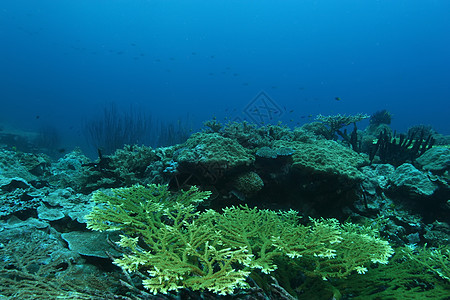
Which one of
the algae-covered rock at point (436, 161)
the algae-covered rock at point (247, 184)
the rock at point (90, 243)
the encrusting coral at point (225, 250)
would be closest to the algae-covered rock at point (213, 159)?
the algae-covered rock at point (247, 184)

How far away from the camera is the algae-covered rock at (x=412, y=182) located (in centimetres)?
518

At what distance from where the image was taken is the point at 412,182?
536 cm

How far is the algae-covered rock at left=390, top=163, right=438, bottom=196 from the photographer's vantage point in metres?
5.18

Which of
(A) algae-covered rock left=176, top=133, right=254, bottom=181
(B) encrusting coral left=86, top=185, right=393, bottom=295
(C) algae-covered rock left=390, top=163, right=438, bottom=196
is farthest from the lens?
(C) algae-covered rock left=390, top=163, right=438, bottom=196

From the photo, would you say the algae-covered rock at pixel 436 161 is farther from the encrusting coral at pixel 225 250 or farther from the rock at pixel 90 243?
the rock at pixel 90 243

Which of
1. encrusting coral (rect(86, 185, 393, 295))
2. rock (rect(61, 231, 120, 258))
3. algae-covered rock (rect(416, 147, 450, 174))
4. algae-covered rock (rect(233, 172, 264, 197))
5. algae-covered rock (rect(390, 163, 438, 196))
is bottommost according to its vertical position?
rock (rect(61, 231, 120, 258))

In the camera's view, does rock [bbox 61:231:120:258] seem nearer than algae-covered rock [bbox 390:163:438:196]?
Yes

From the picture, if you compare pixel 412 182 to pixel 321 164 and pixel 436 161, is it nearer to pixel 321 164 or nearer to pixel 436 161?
pixel 436 161

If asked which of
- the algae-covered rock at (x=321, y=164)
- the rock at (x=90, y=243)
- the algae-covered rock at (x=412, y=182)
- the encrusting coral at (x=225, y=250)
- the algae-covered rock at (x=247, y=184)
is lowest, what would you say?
the rock at (x=90, y=243)

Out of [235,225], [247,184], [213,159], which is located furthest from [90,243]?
A: [247,184]

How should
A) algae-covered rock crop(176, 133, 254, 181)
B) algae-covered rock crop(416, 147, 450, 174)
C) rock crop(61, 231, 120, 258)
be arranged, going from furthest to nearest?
algae-covered rock crop(416, 147, 450, 174)
algae-covered rock crop(176, 133, 254, 181)
rock crop(61, 231, 120, 258)

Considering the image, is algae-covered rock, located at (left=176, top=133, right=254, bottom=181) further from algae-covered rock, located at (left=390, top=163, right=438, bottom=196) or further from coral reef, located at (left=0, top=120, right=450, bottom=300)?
algae-covered rock, located at (left=390, top=163, right=438, bottom=196)

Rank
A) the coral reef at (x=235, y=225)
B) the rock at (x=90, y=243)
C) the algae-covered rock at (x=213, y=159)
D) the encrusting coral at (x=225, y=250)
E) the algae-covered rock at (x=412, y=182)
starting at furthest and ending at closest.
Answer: the algae-covered rock at (x=412, y=182)
the algae-covered rock at (x=213, y=159)
the rock at (x=90, y=243)
the coral reef at (x=235, y=225)
the encrusting coral at (x=225, y=250)

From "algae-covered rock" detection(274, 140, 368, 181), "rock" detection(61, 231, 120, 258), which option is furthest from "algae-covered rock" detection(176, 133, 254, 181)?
"rock" detection(61, 231, 120, 258)
